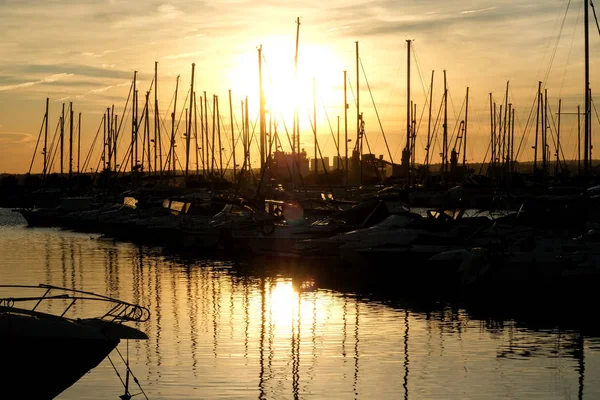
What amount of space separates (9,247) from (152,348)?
41.1 metres

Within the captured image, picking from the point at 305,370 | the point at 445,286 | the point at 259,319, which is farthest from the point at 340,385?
the point at 445,286

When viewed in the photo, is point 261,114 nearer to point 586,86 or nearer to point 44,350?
point 586,86

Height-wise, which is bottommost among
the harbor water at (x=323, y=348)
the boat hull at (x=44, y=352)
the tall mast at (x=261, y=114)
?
the harbor water at (x=323, y=348)

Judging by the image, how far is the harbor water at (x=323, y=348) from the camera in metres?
20.5

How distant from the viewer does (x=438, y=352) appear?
2481 cm

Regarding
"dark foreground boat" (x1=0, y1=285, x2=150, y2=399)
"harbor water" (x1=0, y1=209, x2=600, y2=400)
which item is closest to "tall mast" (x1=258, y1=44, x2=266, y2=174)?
"harbor water" (x1=0, y1=209, x2=600, y2=400)

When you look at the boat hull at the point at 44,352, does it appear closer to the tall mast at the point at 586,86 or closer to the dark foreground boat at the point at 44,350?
the dark foreground boat at the point at 44,350

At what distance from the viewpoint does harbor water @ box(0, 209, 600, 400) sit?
2052cm

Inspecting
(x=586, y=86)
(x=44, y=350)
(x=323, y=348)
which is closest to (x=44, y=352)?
(x=44, y=350)

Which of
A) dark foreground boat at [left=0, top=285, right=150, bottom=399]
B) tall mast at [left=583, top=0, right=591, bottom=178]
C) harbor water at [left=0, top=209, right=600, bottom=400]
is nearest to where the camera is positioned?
dark foreground boat at [left=0, top=285, right=150, bottom=399]

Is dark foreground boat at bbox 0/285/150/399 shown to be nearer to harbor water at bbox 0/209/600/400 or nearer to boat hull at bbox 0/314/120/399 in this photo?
boat hull at bbox 0/314/120/399

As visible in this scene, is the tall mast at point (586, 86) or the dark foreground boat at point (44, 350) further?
the tall mast at point (586, 86)

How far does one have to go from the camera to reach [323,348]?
2523cm

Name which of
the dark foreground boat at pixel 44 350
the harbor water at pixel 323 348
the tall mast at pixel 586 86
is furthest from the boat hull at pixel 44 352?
the tall mast at pixel 586 86
